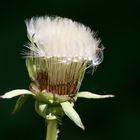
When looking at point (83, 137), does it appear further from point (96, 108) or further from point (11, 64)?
point (11, 64)

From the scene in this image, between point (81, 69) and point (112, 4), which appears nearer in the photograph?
point (81, 69)

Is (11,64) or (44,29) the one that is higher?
(44,29)

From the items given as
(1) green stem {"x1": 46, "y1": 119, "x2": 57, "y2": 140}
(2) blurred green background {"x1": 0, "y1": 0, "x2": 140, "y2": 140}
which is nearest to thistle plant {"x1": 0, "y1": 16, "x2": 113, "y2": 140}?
(1) green stem {"x1": 46, "y1": 119, "x2": 57, "y2": 140}

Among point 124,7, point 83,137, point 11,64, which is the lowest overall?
point 83,137

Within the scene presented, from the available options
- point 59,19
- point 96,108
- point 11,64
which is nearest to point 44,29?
point 59,19

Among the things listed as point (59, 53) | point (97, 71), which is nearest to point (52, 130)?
point (59, 53)

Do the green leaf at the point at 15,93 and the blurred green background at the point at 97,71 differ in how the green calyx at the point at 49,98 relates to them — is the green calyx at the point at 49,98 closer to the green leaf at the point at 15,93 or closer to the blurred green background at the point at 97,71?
the green leaf at the point at 15,93

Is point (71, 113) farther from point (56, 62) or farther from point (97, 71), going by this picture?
point (97, 71)

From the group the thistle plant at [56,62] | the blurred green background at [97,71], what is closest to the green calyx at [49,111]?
the thistle plant at [56,62]
